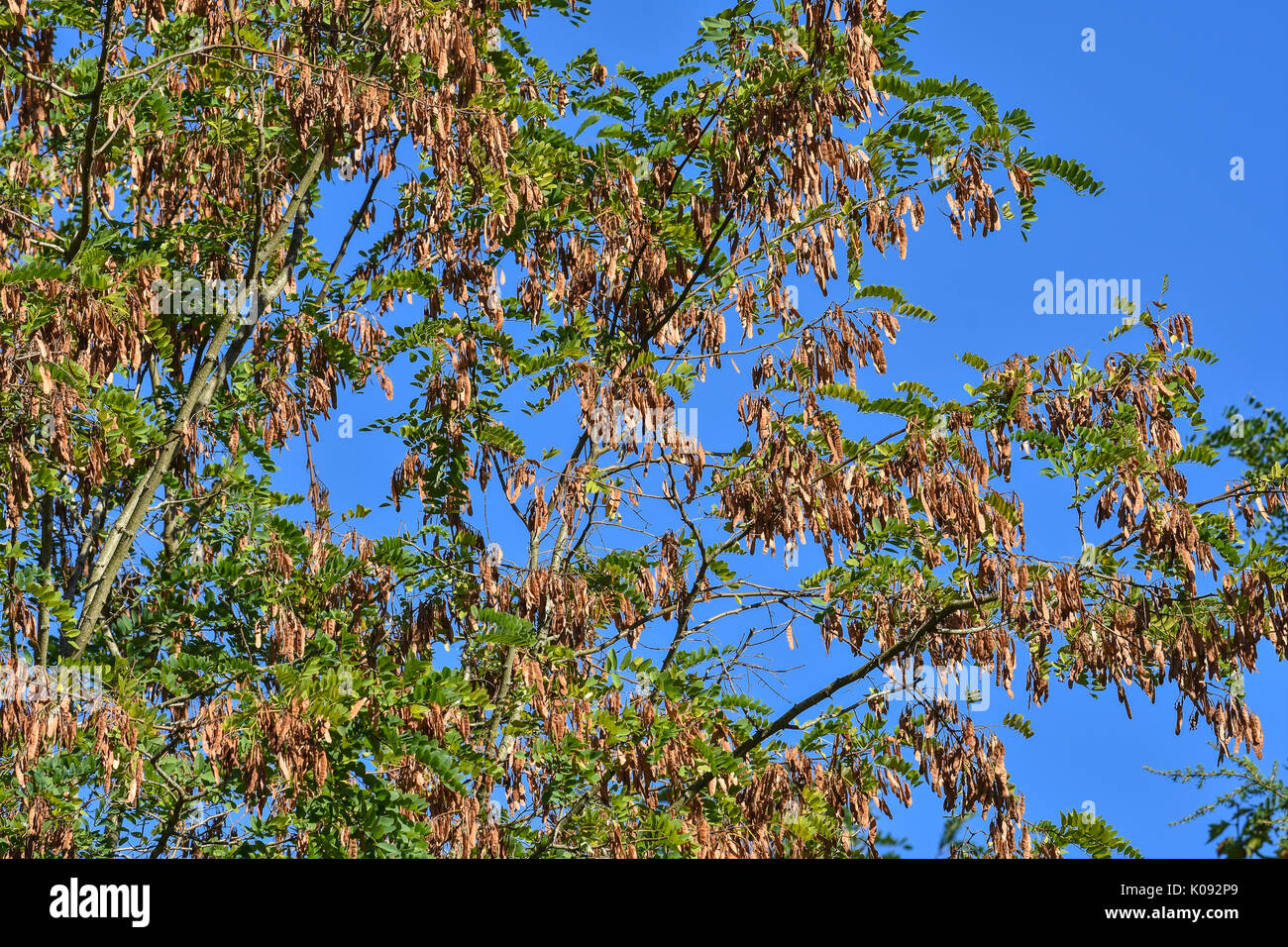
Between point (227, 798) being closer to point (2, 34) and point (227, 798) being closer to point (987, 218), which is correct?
point (2, 34)

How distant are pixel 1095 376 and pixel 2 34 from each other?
6.84 metres

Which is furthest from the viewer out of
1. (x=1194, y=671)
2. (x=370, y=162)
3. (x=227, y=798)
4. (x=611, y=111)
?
(x=611, y=111)

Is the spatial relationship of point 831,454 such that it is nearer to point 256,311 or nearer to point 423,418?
point 423,418

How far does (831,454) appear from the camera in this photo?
24.2 feet

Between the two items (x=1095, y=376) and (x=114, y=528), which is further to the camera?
(x=114, y=528)

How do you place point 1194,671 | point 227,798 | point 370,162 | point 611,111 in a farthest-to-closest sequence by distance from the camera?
point 611,111, point 370,162, point 227,798, point 1194,671

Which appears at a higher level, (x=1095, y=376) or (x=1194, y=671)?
(x=1095, y=376)

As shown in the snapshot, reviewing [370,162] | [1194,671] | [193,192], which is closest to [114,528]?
[193,192]

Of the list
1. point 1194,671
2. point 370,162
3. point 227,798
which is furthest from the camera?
point 370,162

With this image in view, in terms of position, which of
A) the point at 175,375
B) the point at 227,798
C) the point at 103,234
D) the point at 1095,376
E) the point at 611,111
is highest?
the point at 611,111

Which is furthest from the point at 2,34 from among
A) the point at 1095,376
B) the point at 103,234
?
the point at 1095,376

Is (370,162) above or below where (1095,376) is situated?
above

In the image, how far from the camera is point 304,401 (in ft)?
28.4

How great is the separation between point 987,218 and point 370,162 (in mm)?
3807
